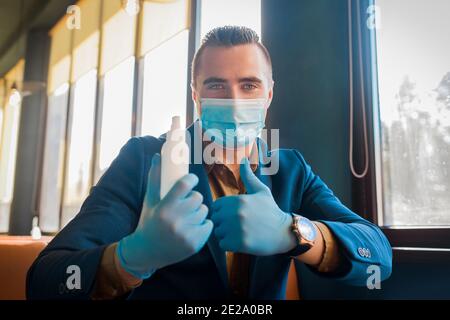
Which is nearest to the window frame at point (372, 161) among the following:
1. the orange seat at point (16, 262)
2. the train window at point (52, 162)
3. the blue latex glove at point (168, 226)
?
the blue latex glove at point (168, 226)

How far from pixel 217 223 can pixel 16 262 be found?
0.57 metres

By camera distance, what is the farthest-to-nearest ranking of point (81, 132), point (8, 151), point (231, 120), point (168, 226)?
point (8, 151), point (81, 132), point (231, 120), point (168, 226)

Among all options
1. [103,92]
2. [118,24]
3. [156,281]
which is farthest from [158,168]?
[118,24]

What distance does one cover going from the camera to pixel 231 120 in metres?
0.62

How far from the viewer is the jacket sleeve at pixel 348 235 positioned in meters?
0.57

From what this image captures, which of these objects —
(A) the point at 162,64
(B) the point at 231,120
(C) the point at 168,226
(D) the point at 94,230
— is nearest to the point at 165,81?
(A) the point at 162,64

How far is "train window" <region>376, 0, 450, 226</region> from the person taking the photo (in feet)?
2.68

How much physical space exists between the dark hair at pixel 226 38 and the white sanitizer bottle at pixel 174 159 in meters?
0.20

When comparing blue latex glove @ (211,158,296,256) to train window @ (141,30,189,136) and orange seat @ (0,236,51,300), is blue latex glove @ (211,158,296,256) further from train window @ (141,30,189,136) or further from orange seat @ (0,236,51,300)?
orange seat @ (0,236,51,300)

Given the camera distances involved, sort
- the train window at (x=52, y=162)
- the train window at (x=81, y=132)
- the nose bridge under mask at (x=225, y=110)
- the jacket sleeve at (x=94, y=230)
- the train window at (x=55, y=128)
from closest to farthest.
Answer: the jacket sleeve at (x=94, y=230) < the nose bridge under mask at (x=225, y=110) < the train window at (x=81, y=132) < the train window at (x=55, y=128) < the train window at (x=52, y=162)

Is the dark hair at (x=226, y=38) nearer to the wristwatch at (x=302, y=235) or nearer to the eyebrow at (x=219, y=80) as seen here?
the eyebrow at (x=219, y=80)

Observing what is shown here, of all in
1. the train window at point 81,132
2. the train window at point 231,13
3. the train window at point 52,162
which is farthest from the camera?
the train window at point 52,162


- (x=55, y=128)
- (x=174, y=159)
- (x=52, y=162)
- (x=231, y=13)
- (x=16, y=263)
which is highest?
(x=231, y=13)

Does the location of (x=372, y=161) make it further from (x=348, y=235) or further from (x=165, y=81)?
(x=165, y=81)
